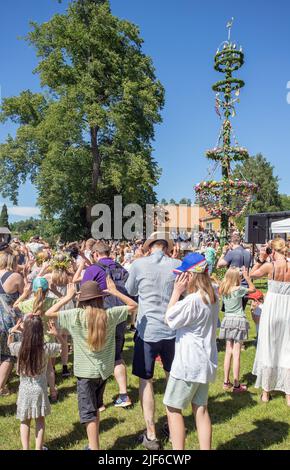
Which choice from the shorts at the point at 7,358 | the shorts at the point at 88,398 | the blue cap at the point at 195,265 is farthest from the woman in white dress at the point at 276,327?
the shorts at the point at 7,358

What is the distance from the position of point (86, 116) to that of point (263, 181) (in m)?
39.9

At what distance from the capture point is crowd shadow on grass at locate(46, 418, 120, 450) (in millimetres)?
3934

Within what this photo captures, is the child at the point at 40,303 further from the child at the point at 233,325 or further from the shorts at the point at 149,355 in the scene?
the child at the point at 233,325

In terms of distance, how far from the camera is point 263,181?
58.8 m

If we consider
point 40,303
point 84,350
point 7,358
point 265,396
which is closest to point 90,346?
point 84,350

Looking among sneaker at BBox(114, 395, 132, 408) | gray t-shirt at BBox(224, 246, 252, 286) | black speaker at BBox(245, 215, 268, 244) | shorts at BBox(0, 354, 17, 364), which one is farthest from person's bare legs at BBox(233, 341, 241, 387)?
black speaker at BBox(245, 215, 268, 244)

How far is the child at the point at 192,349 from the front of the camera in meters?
3.11

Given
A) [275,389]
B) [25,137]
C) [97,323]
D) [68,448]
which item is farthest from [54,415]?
[25,137]

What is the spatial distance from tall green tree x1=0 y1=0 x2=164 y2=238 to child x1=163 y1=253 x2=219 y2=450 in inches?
817

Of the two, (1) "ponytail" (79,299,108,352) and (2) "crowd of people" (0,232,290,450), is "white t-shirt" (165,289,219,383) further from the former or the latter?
(1) "ponytail" (79,299,108,352)

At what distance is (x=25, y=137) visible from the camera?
2575 cm

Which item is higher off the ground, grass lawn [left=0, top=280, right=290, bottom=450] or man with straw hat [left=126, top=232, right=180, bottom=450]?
man with straw hat [left=126, top=232, right=180, bottom=450]

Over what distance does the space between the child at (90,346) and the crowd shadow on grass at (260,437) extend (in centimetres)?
136

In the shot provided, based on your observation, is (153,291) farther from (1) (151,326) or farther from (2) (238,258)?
(2) (238,258)
